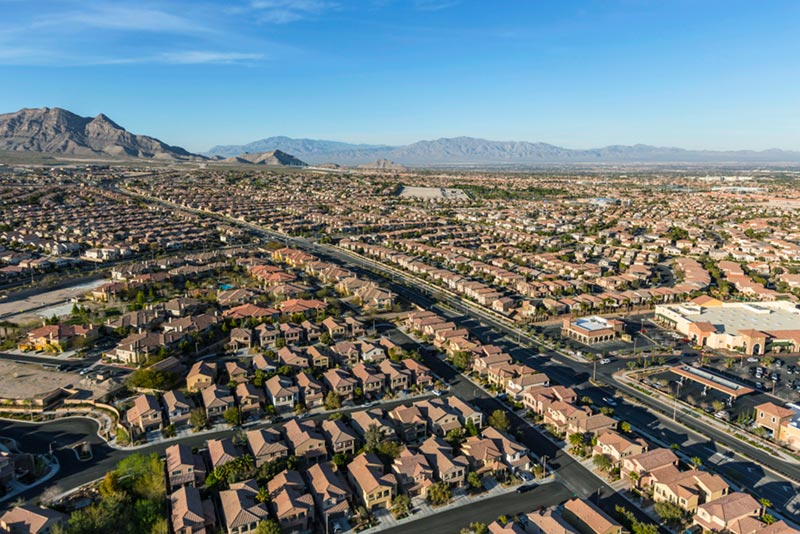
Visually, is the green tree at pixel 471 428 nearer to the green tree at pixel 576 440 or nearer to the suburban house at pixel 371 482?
the green tree at pixel 576 440

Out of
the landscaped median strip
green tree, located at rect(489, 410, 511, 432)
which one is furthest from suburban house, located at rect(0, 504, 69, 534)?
the landscaped median strip

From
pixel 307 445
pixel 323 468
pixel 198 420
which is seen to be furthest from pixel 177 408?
pixel 323 468

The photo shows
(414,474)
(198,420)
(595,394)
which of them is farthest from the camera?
(595,394)

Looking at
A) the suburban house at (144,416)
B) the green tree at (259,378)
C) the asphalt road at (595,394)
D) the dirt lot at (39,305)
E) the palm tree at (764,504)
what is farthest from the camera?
the dirt lot at (39,305)

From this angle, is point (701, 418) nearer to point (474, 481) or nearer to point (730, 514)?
point (730, 514)

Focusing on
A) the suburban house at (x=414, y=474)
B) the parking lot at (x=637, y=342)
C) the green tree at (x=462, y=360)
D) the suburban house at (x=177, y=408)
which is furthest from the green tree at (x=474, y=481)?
the parking lot at (x=637, y=342)
